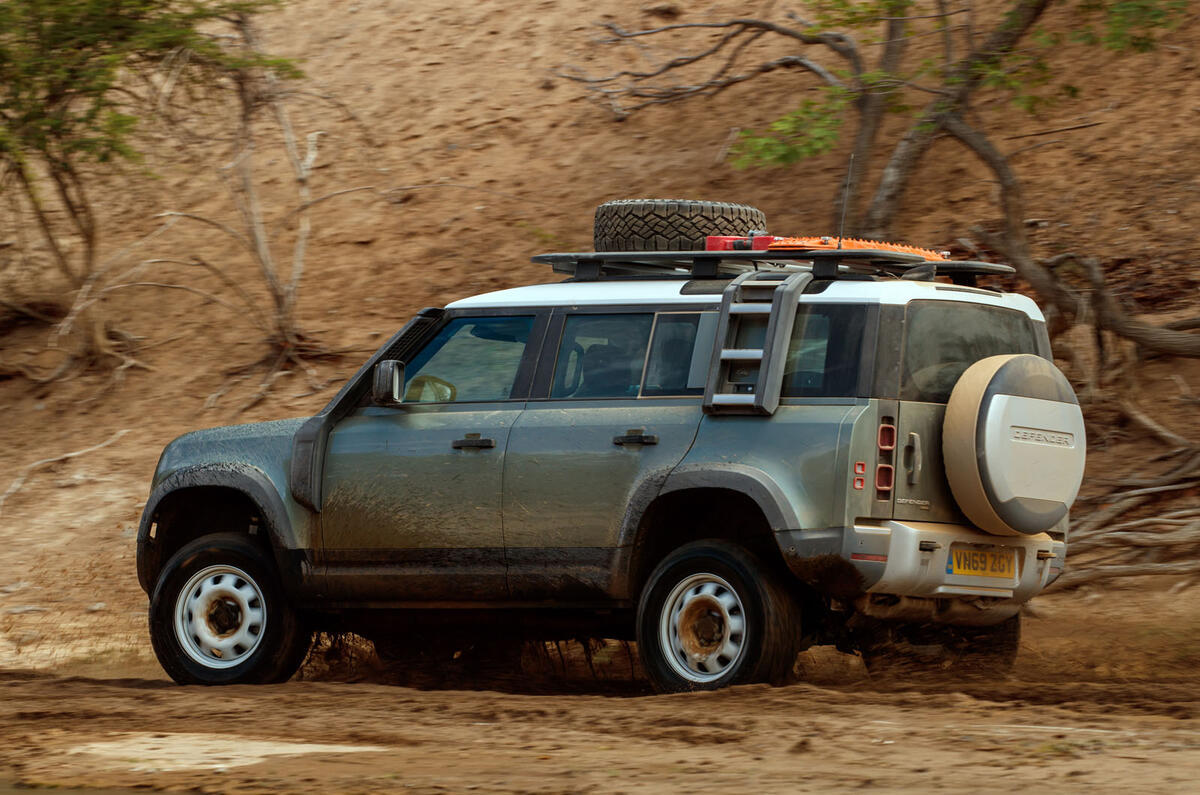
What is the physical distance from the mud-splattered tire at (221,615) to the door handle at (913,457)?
3126 mm

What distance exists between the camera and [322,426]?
8.01 meters

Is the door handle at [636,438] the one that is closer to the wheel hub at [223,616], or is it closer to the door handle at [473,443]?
the door handle at [473,443]

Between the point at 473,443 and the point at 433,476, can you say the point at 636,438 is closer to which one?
the point at 473,443

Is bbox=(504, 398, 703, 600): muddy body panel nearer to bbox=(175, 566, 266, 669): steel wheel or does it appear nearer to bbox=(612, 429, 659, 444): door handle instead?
bbox=(612, 429, 659, 444): door handle

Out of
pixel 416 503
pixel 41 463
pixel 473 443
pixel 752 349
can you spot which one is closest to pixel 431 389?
pixel 473 443

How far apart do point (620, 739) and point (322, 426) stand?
8.87 feet

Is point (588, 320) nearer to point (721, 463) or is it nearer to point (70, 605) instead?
point (721, 463)

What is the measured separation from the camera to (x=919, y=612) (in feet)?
23.1

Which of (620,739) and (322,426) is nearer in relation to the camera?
(620,739)

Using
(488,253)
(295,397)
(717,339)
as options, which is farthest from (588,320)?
(488,253)

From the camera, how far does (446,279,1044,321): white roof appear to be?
7047 millimetres

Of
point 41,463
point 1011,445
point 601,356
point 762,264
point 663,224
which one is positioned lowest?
point 41,463

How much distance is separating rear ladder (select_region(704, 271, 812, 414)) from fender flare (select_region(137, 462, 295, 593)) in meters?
2.22

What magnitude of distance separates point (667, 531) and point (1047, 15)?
31.7 ft
